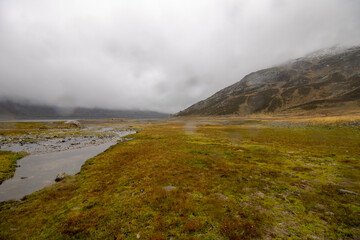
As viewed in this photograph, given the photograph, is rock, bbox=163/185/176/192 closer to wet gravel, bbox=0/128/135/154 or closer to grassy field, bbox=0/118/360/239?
grassy field, bbox=0/118/360/239

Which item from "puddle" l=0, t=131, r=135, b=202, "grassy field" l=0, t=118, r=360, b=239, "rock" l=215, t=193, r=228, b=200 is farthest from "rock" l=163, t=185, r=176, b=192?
"puddle" l=0, t=131, r=135, b=202

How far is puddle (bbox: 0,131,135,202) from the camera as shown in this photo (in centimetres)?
1384

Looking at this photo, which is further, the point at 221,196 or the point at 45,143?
the point at 45,143

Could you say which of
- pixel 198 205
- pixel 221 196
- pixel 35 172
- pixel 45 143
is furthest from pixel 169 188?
pixel 45 143

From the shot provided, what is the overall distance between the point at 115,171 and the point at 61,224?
940cm

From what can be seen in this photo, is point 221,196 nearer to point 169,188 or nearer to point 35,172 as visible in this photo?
point 169,188

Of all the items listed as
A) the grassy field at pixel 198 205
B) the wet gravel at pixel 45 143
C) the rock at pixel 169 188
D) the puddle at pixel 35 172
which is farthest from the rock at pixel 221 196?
the wet gravel at pixel 45 143

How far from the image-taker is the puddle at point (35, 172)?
13.8 metres

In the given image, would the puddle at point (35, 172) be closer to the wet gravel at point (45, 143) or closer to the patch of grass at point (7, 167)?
the patch of grass at point (7, 167)

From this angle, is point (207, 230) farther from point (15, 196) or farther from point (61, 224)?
point (15, 196)

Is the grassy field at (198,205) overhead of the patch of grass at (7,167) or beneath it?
beneath

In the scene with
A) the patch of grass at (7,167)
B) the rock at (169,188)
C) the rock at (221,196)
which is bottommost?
the rock at (221,196)

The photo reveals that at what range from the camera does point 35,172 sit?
18969 millimetres

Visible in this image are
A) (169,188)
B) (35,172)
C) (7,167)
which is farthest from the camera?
(7,167)
